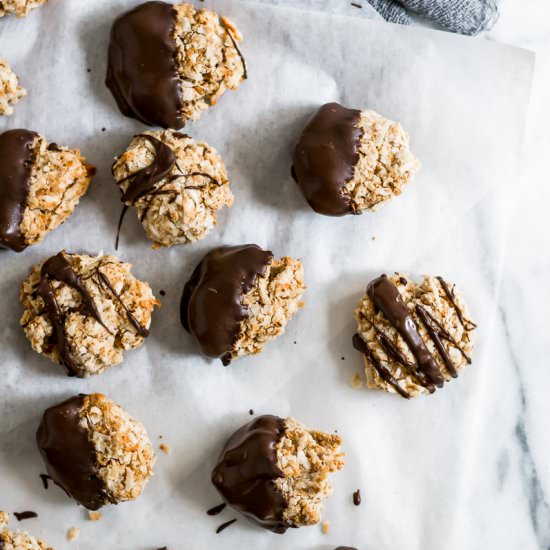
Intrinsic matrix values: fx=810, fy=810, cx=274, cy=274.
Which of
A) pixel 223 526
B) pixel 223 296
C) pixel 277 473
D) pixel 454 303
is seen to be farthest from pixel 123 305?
pixel 454 303

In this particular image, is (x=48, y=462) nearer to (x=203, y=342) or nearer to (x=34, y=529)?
(x=34, y=529)

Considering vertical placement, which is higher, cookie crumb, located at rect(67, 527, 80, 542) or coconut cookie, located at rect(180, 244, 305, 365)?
coconut cookie, located at rect(180, 244, 305, 365)

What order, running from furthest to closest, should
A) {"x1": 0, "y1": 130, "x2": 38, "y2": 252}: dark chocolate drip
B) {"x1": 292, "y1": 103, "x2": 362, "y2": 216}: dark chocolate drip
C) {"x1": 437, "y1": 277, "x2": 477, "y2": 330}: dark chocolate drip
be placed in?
{"x1": 437, "y1": 277, "x2": 477, "y2": 330}: dark chocolate drip
{"x1": 292, "y1": 103, "x2": 362, "y2": 216}: dark chocolate drip
{"x1": 0, "y1": 130, "x2": 38, "y2": 252}: dark chocolate drip

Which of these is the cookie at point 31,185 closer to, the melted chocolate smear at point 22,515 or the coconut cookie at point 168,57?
the coconut cookie at point 168,57

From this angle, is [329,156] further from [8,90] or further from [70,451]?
[70,451]

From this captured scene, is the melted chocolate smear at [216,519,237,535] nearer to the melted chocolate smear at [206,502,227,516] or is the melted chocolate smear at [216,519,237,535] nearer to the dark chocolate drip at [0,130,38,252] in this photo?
the melted chocolate smear at [206,502,227,516]

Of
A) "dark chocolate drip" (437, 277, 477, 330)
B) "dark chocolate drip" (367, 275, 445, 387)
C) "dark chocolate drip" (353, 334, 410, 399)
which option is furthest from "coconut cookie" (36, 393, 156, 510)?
"dark chocolate drip" (437, 277, 477, 330)


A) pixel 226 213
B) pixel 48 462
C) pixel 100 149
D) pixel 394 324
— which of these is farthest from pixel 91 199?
pixel 394 324
